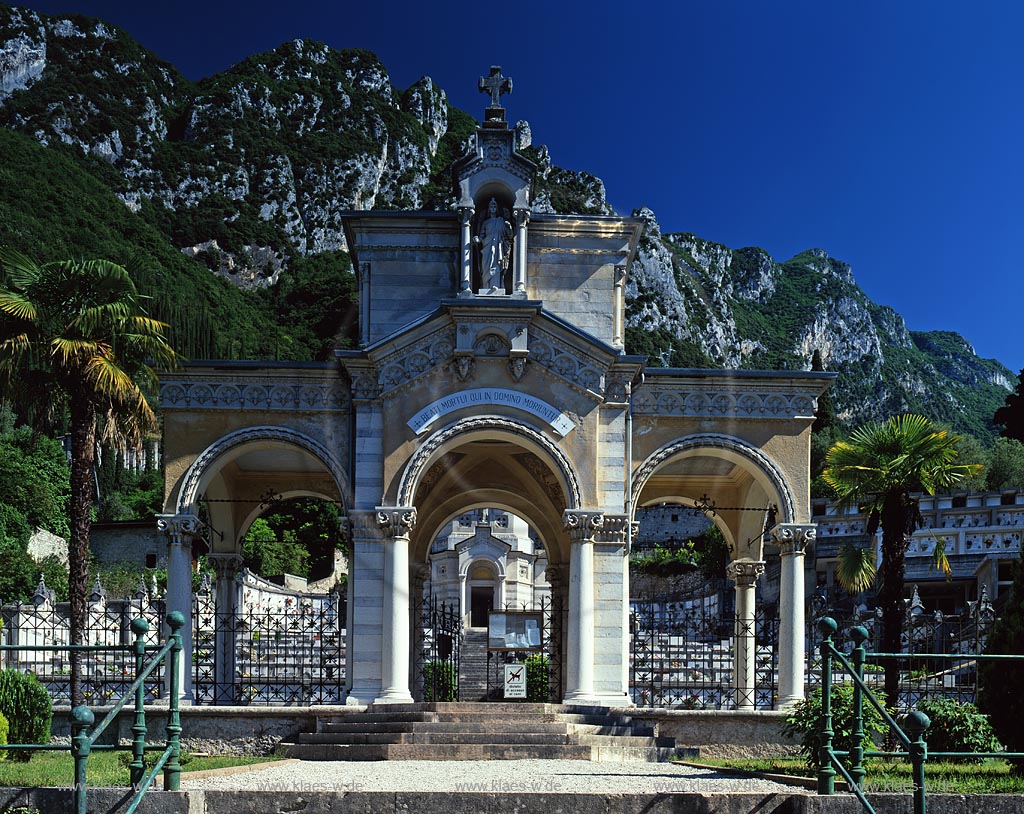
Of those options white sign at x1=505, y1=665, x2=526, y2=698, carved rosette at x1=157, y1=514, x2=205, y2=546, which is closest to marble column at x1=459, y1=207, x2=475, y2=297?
carved rosette at x1=157, y1=514, x2=205, y2=546

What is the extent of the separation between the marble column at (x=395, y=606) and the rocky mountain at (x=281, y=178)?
8285 cm

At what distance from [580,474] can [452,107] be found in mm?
146849

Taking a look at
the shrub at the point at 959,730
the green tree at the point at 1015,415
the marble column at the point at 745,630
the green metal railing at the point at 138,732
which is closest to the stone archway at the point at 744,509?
the marble column at the point at 745,630

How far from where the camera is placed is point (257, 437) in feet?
77.8

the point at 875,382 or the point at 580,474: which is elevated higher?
the point at 875,382

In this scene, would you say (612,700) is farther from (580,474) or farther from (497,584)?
(497,584)

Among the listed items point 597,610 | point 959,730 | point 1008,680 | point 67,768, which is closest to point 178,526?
point 597,610

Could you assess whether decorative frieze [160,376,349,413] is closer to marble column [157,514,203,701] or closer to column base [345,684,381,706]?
marble column [157,514,203,701]

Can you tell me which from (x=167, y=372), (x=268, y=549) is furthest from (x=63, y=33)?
(x=167, y=372)

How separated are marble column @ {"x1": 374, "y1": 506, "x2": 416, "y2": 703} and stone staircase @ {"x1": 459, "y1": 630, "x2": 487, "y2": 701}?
402 inches

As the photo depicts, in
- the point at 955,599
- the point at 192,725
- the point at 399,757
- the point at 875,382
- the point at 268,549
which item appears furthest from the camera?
the point at 875,382

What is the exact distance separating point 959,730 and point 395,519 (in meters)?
10.4

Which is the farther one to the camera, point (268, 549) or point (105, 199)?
point (105, 199)

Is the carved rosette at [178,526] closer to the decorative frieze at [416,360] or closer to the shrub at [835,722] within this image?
the decorative frieze at [416,360]
